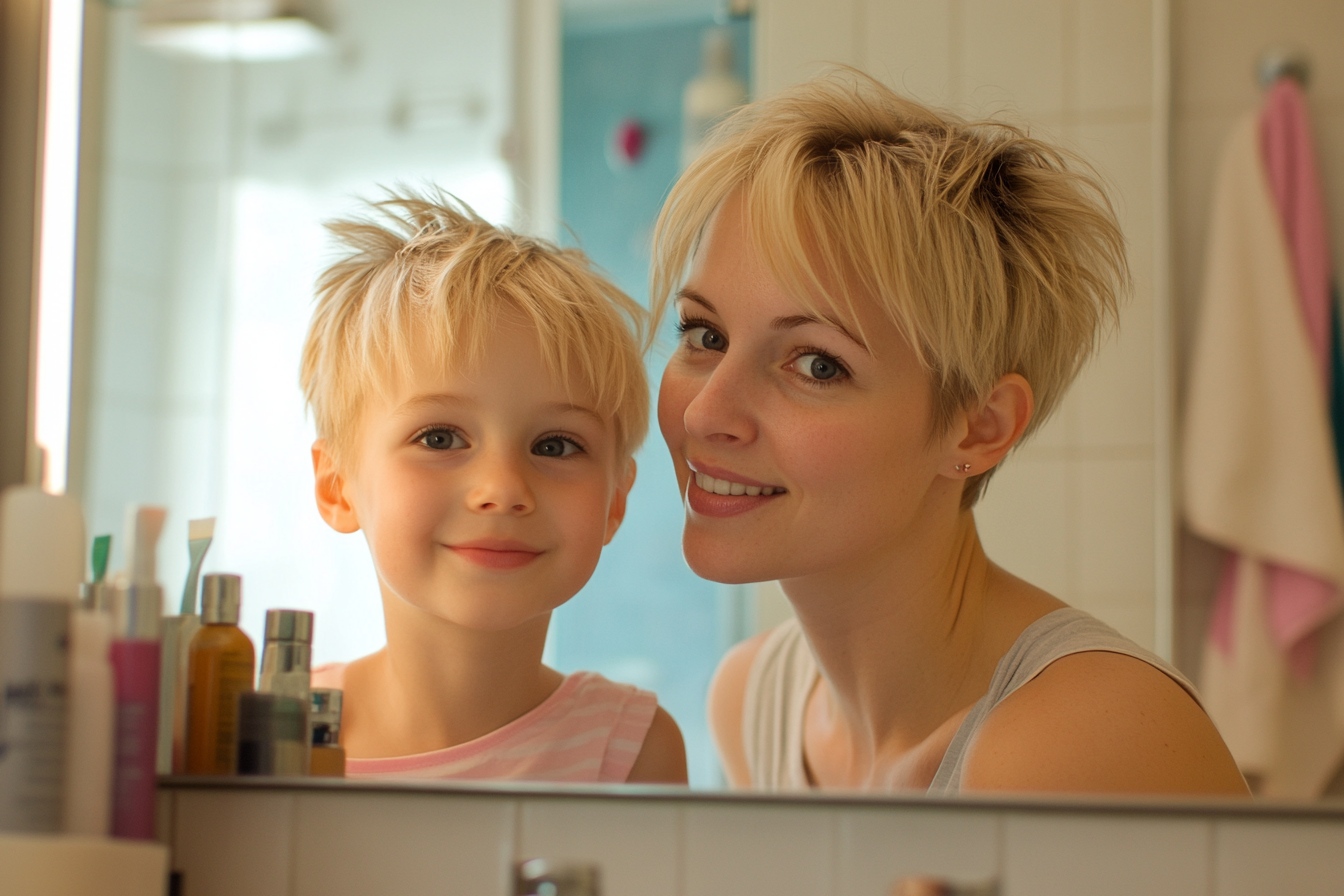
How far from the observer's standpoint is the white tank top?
2.65ft

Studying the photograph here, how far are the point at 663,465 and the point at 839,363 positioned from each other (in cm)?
17

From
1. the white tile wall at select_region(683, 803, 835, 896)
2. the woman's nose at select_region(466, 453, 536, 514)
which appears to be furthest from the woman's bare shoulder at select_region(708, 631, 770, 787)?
the woman's nose at select_region(466, 453, 536, 514)

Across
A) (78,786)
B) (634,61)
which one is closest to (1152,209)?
(634,61)

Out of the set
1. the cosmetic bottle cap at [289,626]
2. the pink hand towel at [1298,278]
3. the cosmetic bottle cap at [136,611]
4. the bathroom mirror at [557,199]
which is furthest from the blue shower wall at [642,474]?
the pink hand towel at [1298,278]

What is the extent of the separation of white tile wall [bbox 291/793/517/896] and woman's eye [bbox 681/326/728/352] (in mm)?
393

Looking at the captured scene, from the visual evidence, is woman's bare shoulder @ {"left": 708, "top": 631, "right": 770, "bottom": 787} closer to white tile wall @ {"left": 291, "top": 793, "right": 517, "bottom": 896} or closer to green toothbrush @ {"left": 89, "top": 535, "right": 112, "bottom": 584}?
white tile wall @ {"left": 291, "top": 793, "right": 517, "bottom": 896}

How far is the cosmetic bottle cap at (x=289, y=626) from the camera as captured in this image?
2.92 feet

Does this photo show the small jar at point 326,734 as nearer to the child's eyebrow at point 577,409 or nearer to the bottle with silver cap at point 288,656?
the bottle with silver cap at point 288,656

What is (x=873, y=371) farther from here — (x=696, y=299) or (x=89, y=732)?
(x=89, y=732)

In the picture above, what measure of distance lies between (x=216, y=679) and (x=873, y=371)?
1.93 ft

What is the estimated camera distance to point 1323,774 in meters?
0.72

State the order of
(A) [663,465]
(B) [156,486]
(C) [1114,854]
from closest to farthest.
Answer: (C) [1114,854], (A) [663,465], (B) [156,486]

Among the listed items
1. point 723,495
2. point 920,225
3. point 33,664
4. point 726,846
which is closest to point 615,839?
point 726,846

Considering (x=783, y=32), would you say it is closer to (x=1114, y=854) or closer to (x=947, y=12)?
(x=947, y=12)
